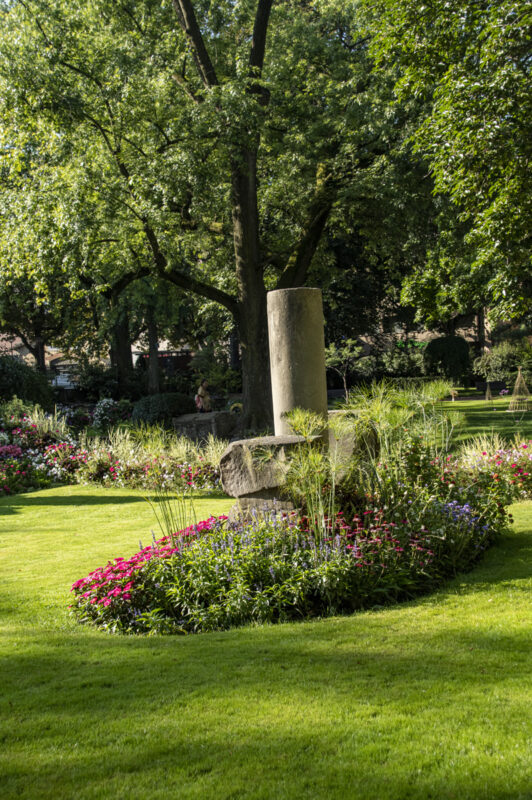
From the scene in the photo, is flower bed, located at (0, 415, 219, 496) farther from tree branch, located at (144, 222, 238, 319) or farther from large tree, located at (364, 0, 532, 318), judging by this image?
large tree, located at (364, 0, 532, 318)

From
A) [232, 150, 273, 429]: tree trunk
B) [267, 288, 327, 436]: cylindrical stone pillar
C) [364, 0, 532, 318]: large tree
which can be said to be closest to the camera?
[267, 288, 327, 436]: cylindrical stone pillar

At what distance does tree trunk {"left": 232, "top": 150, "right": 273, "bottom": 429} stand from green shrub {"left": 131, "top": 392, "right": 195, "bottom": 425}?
3712 millimetres

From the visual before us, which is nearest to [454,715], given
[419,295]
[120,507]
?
[120,507]

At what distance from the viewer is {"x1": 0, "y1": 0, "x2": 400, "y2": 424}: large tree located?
45.2 ft

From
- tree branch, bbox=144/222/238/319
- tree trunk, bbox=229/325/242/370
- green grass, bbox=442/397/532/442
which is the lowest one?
green grass, bbox=442/397/532/442

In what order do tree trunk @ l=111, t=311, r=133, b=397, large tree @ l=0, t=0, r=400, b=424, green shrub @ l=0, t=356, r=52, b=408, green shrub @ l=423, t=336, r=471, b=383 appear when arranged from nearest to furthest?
1. large tree @ l=0, t=0, r=400, b=424
2. green shrub @ l=0, t=356, r=52, b=408
3. green shrub @ l=423, t=336, r=471, b=383
4. tree trunk @ l=111, t=311, r=133, b=397

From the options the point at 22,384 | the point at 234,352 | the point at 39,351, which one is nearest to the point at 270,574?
the point at 22,384

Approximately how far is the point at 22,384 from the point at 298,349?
15.4m

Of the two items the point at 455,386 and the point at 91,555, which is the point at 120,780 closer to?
the point at 91,555

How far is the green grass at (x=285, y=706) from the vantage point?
9.39 ft

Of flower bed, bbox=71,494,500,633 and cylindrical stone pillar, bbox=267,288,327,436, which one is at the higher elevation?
cylindrical stone pillar, bbox=267,288,327,436

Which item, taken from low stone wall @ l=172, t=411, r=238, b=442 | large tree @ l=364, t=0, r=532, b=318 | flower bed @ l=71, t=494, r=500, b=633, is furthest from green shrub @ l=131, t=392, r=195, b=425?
flower bed @ l=71, t=494, r=500, b=633

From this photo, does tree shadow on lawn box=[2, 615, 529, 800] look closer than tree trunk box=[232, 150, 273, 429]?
Yes

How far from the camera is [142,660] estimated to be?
4434mm
